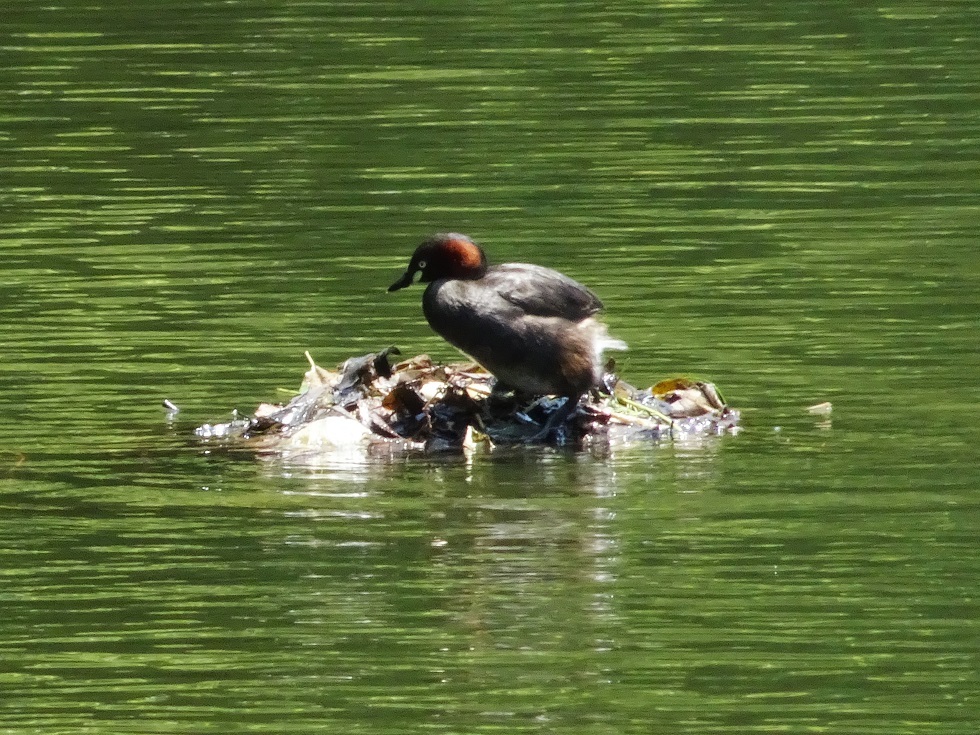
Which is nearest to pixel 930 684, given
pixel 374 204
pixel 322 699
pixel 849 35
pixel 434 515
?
pixel 322 699

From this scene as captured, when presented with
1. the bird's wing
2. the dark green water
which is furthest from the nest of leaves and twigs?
the bird's wing

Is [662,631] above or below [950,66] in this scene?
below

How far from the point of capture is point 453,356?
540 inches

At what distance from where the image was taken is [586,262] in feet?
49.7

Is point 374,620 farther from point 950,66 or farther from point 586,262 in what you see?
point 950,66

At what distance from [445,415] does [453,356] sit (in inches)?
66.5

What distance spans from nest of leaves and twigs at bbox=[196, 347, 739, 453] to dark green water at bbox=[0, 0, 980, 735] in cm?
29

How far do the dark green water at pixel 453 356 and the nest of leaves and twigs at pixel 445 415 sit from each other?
29 centimetres

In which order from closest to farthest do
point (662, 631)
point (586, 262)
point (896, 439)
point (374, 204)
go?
point (662, 631) < point (896, 439) < point (586, 262) < point (374, 204)

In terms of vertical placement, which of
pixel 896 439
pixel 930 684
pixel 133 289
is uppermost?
pixel 133 289

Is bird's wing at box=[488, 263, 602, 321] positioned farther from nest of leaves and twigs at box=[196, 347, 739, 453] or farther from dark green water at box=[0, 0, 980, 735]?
dark green water at box=[0, 0, 980, 735]

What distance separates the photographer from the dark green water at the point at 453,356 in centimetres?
Result: 836

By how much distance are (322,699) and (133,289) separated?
7.45m

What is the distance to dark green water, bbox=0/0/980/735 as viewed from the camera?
836 centimetres
